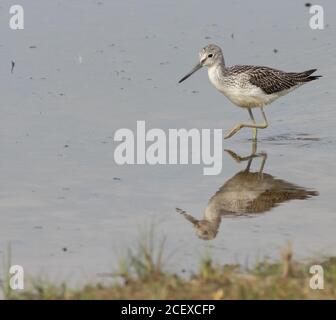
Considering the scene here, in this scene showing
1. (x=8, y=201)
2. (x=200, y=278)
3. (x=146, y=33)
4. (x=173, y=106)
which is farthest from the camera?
(x=146, y=33)

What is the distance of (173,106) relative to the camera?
14664 millimetres

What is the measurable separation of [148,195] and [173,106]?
11.3 ft

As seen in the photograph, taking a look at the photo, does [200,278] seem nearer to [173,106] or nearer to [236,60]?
[173,106]

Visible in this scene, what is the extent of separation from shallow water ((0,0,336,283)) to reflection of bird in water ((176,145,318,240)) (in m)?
0.10

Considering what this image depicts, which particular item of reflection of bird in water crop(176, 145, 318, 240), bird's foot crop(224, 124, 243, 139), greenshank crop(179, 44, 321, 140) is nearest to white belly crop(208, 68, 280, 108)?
greenshank crop(179, 44, 321, 140)

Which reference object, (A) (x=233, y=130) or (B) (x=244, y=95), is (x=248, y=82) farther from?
(A) (x=233, y=130)

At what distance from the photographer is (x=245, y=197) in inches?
458

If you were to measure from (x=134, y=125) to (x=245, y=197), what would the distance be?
2.57 metres

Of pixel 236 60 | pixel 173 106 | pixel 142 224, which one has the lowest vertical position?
pixel 142 224

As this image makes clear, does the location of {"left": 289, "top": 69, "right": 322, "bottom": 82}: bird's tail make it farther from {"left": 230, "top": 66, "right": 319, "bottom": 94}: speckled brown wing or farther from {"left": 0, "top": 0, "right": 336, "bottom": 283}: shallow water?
{"left": 0, "top": 0, "right": 336, "bottom": 283}: shallow water

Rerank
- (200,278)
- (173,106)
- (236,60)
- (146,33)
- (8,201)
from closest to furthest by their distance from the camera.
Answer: (200,278) → (8,201) → (173,106) → (236,60) → (146,33)
